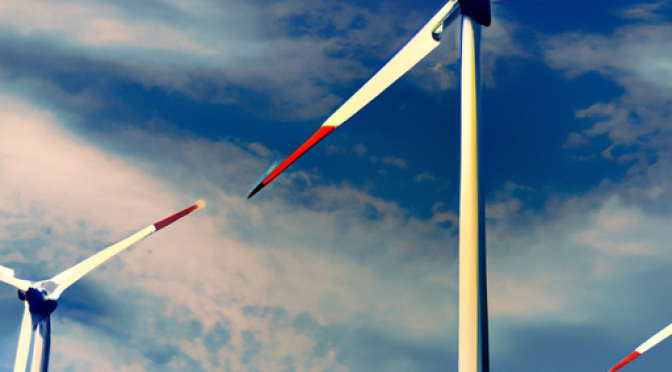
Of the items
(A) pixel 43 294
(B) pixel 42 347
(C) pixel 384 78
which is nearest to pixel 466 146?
(C) pixel 384 78

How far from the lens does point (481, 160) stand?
19.5 meters

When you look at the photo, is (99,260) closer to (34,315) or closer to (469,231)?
(34,315)

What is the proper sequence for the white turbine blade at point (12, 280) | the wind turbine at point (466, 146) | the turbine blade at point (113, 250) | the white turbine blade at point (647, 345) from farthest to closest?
the white turbine blade at point (12, 280)
the turbine blade at point (113, 250)
the white turbine blade at point (647, 345)
the wind turbine at point (466, 146)

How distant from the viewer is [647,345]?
41.7 m

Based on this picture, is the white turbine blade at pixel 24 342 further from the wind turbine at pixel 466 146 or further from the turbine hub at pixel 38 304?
the wind turbine at pixel 466 146

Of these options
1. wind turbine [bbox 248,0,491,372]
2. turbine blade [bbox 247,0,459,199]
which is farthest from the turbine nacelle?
turbine blade [bbox 247,0,459,199]

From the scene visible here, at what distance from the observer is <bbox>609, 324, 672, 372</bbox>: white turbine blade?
38.9m

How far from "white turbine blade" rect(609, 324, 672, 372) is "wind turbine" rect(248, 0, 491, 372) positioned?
26754 millimetres

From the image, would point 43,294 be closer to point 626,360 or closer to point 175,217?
point 175,217

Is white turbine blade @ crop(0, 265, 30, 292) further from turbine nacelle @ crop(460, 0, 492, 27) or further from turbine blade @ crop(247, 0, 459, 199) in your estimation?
turbine nacelle @ crop(460, 0, 492, 27)

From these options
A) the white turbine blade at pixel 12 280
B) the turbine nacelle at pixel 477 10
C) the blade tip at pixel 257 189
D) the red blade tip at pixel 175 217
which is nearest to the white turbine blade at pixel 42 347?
the white turbine blade at pixel 12 280

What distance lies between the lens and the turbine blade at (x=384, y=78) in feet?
76.6

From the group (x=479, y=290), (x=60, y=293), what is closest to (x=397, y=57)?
(x=479, y=290)

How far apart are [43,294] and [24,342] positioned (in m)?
4.53
